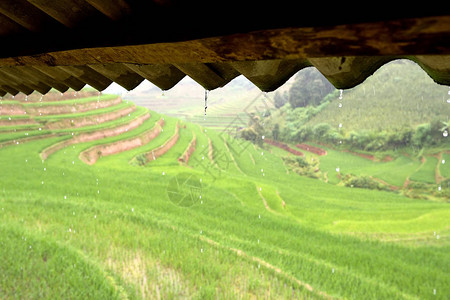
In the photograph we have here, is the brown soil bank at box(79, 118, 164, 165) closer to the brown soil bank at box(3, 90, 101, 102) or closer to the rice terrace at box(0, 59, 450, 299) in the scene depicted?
the rice terrace at box(0, 59, 450, 299)

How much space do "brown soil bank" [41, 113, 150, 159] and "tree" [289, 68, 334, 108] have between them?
23.1 m

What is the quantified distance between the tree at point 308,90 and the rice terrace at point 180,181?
800 inches

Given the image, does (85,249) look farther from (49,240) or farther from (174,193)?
(174,193)

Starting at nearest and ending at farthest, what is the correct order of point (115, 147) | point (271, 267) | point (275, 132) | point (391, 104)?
point (271, 267) < point (115, 147) < point (391, 104) < point (275, 132)

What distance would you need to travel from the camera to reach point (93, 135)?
1469 cm

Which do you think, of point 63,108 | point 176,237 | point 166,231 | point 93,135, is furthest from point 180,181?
point 63,108

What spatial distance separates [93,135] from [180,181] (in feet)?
23.3

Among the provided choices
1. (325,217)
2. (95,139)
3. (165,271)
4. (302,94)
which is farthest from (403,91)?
(165,271)

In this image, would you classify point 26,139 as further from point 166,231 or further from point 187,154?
point 166,231

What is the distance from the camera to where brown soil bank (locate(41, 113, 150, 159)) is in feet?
37.7

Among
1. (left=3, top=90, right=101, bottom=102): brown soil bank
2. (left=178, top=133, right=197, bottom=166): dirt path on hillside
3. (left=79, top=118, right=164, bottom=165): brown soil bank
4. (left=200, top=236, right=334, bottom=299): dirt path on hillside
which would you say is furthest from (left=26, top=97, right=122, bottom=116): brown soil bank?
(left=200, top=236, right=334, bottom=299): dirt path on hillside

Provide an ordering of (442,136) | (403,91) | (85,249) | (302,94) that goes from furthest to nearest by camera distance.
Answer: (302,94), (403,91), (442,136), (85,249)

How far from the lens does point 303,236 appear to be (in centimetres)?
656

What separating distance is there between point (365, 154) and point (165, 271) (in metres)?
26.4
